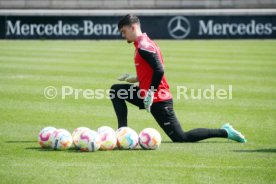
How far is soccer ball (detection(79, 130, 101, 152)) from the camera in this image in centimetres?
939

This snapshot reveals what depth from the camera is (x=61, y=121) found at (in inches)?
485

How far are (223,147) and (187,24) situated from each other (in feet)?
83.0

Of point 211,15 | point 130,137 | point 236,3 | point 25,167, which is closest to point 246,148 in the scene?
point 130,137

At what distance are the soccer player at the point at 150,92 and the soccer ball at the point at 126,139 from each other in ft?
1.53

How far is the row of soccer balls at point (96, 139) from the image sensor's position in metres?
9.43

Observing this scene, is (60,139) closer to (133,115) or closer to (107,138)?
(107,138)

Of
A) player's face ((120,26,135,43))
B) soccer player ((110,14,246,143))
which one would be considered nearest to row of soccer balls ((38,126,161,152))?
soccer player ((110,14,246,143))

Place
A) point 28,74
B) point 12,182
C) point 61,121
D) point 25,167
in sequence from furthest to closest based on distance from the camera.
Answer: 1. point 28,74
2. point 61,121
3. point 25,167
4. point 12,182

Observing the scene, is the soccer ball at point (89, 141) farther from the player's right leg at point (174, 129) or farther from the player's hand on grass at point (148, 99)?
the player's right leg at point (174, 129)

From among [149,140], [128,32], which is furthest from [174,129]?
[128,32]

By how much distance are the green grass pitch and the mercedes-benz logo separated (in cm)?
622

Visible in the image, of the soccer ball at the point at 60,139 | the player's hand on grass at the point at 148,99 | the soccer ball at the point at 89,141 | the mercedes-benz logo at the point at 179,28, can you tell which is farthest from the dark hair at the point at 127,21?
the mercedes-benz logo at the point at 179,28

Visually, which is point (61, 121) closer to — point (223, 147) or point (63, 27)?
point (223, 147)

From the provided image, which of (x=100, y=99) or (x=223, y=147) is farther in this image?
(x=100, y=99)
